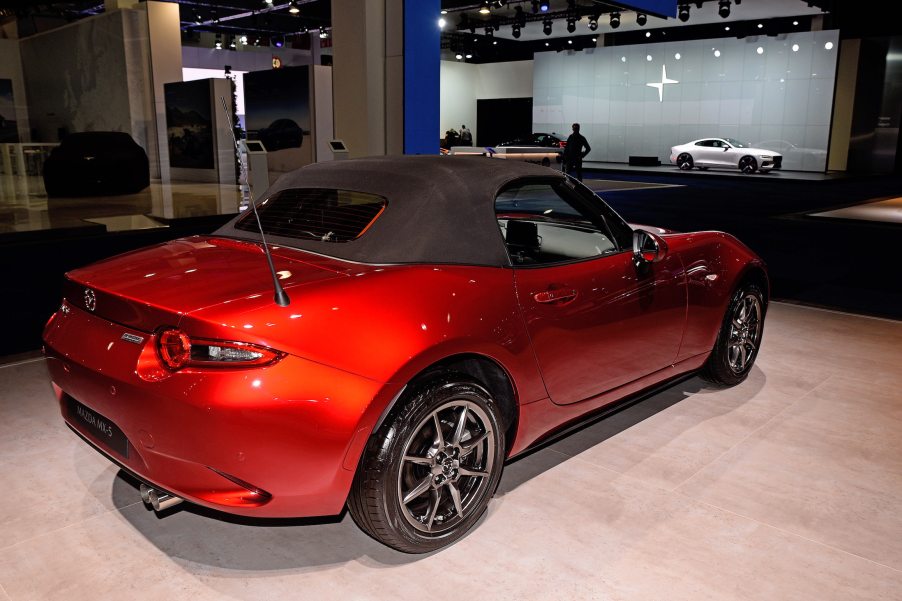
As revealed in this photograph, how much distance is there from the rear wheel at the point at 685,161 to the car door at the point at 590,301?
26257mm

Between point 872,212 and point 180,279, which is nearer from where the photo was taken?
point 180,279

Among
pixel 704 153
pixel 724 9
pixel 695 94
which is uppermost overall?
pixel 724 9

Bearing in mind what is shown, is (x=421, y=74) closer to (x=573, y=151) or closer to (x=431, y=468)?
(x=431, y=468)

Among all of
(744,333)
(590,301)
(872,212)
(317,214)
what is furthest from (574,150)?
(317,214)

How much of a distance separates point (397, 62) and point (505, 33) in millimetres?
26421

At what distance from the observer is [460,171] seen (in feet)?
9.72

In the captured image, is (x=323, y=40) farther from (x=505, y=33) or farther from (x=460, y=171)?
(x=460, y=171)

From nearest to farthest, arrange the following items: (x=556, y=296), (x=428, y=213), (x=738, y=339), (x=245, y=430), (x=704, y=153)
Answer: (x=245, y=430) < (x=428, y=213) < (x=556, y=296) < (x=738, y=339) < (x=704, y=153)

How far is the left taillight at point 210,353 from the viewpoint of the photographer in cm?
214

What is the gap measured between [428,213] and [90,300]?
124 cm

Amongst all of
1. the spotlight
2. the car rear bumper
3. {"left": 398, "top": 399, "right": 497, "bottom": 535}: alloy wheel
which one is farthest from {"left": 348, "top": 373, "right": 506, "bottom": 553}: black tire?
the spotlight

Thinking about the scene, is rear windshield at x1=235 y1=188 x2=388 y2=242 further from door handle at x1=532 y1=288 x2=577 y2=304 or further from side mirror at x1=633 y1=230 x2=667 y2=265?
side mirror at x1=633 y1=230 x2=667 y2=265

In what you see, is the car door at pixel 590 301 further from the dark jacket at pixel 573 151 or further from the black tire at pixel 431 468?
the dark jacket at pixel 573 151

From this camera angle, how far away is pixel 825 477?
3254 mm
